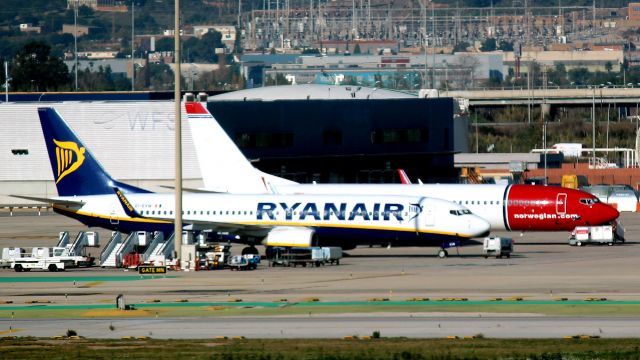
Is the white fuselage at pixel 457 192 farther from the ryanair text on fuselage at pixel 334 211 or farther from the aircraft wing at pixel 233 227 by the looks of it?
the aircraft wing at pixel 233 227

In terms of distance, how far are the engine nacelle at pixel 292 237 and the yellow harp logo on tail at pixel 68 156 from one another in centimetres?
1215

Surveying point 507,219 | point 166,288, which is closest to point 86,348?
point 166,288

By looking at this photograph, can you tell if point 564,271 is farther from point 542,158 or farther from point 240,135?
point 542,158

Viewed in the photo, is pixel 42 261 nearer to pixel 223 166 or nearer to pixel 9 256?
pixel 9 256

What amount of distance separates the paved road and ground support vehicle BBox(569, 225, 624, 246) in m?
32.6

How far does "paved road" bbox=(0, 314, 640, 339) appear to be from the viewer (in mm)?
39031

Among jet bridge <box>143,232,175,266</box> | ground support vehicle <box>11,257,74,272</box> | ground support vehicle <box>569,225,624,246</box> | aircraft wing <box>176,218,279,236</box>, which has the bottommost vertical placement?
ground support vehicle <box>569,225,624,246</box>

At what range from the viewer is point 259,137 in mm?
113062

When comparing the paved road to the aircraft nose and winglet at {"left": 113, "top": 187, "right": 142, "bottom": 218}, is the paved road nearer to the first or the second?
→ winglet at {"left": 113, "top": 187, "right": 142, "bottom": 218}

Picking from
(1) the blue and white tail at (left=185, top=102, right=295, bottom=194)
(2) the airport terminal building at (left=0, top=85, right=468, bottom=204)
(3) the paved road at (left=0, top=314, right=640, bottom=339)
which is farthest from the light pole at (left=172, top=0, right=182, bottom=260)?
(2) the airport terminal building at (left=0, top=85, right=468, bottom=204)

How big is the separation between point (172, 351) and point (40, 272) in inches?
1109

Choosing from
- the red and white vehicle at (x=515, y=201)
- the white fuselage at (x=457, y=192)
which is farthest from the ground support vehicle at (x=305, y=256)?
the red and white vehicle at (x=515, y=201)

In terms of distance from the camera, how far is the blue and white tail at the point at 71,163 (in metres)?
71.0

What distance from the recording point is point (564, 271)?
58875 mm
